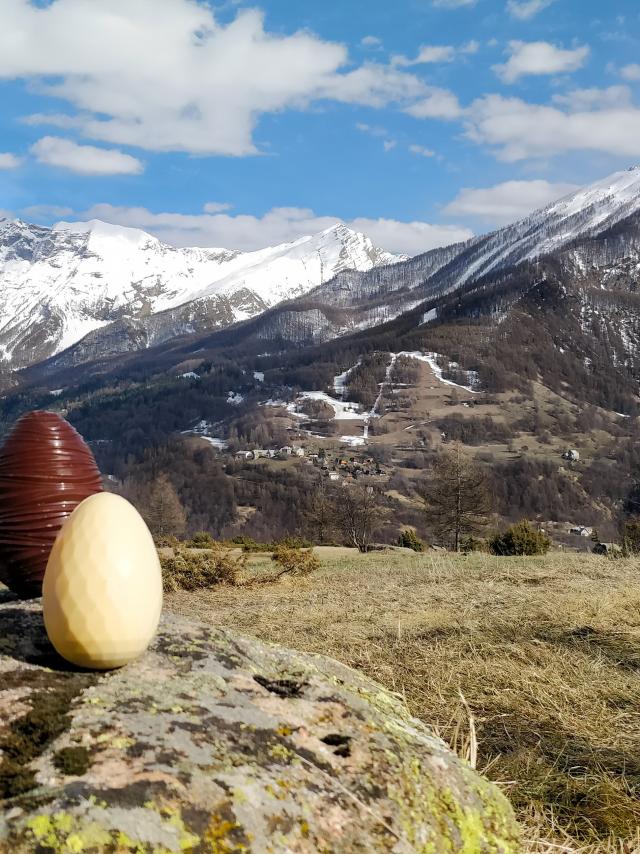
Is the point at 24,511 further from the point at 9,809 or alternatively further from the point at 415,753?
the point at 415,753

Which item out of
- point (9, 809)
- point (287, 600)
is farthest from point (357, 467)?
point (9, 809)

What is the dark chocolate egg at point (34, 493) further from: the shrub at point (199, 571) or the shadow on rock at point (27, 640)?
the shrub at point (199, 571)

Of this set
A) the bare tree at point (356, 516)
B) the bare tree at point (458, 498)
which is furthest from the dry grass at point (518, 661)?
the bare tree at point (356, 516)

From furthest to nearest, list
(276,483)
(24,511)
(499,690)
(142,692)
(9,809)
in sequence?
(276,483), (499,690), (24,511), (142,692), (9,809)

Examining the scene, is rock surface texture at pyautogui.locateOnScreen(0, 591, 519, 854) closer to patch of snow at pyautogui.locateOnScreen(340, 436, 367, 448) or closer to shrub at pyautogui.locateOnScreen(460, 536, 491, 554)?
shrub at pyautogui.locateOnScreen(460, 536, 491, 554)

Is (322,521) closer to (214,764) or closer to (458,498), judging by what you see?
(458,498)

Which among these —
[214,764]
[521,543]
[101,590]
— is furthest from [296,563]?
[214,764]
